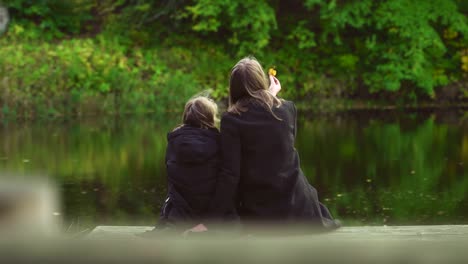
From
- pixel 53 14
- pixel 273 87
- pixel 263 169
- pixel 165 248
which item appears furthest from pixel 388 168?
pixel 53 14

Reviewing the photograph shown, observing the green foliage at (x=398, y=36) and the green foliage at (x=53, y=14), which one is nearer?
the green foliage at (x=398, y=36)

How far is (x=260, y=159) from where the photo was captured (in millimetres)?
5402

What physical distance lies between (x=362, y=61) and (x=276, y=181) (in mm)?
20414

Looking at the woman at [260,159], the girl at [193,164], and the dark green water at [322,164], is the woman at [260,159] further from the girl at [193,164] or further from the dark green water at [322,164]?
the dark green water at [322,164]

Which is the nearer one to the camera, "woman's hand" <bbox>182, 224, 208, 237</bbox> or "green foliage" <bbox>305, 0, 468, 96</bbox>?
"woman's hand" <bbox>182, 224, 208, 237</bbox>

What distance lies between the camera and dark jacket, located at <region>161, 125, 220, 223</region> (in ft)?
17.8

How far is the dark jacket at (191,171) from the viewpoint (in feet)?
17.8

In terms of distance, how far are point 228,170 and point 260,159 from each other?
19 centimetres

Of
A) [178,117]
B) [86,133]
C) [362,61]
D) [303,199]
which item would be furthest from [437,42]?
[303,199]

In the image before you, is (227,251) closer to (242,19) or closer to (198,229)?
(198,229)

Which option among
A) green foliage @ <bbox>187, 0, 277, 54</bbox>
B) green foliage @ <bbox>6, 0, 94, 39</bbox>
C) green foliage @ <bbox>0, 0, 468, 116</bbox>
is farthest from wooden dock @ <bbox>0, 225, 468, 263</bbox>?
green foliage @ <bbox>6, 0, 94, 39</bbox>

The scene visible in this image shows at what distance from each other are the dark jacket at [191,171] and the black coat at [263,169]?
92 mm

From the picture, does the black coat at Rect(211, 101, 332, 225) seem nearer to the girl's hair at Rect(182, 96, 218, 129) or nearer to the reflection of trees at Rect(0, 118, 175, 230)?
the girl's hair at Rect(182, 96, 218, 129)

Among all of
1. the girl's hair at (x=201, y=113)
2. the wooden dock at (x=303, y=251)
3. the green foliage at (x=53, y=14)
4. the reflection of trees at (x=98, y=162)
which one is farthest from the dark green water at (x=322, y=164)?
the green foliage at (x=53, y=14)
